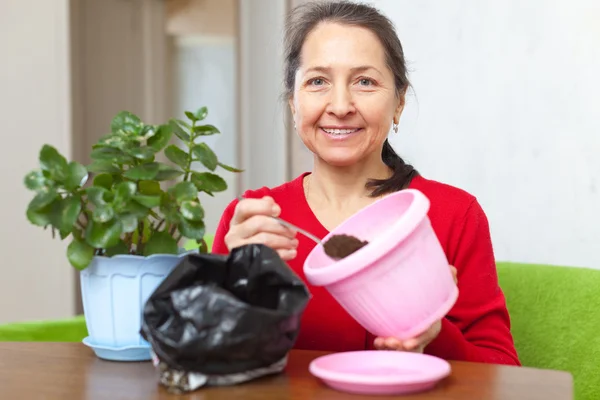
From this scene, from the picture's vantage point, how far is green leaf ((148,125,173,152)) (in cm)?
99

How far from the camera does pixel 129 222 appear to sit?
37.1 inches

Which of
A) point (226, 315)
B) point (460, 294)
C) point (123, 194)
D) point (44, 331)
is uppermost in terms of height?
point (123, 194)

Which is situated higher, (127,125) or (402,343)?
(127,125)

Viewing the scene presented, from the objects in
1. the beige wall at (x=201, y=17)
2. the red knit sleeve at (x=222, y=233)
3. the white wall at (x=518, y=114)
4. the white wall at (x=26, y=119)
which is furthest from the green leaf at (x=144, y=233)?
the beige wall at (x=201, y=17)

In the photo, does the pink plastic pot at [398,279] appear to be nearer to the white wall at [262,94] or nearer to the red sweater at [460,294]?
the red sweater at [460,294]

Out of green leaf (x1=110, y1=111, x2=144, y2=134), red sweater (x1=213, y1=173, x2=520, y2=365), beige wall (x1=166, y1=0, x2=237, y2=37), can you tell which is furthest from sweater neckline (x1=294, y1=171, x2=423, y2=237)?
beige wall (x1=166, y1=0, x2=237, y2=37)

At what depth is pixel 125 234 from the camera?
1030mm

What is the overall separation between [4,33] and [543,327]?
2147 mm

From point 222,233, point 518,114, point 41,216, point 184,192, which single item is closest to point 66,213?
point 41,216

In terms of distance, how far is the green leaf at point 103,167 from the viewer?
97 cm

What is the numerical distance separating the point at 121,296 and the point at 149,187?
0.44 feet

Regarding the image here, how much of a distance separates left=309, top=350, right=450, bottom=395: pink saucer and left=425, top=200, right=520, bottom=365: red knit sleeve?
0.81 feet

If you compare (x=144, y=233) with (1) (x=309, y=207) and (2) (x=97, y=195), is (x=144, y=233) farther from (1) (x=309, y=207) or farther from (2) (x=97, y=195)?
(1) (x=309, y=207)

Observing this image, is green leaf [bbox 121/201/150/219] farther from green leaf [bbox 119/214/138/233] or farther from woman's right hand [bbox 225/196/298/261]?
woman's right hand [bbox 225/196/298/261]
